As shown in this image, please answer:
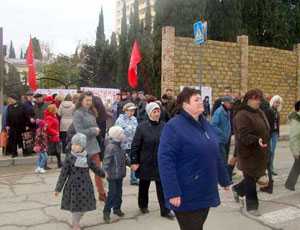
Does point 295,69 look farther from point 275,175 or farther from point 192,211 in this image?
point 192,211

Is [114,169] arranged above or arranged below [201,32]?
below

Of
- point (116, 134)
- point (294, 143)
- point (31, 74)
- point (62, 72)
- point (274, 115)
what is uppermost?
point (62, 72)

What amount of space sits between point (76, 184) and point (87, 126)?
Answer: 1431 mm

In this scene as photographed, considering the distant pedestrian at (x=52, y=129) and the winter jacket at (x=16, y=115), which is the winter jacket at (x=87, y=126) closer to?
the distant pedestrian at (x=52, y=129)

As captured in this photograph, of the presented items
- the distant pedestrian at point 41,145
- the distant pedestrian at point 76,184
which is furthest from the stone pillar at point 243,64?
the distant pedestrian at point 76,184

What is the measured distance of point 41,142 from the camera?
31.0 feet

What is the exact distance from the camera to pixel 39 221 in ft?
19.1

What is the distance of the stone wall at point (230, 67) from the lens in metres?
17.3

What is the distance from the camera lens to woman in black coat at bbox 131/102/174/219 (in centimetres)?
578

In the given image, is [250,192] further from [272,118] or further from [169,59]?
[169,59]

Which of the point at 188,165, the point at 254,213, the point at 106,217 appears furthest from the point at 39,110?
the point at 188,165

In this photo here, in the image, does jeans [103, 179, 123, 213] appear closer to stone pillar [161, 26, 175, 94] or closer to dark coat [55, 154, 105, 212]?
dark coat [55, 154, 105, 212]

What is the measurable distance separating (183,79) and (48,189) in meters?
10.7

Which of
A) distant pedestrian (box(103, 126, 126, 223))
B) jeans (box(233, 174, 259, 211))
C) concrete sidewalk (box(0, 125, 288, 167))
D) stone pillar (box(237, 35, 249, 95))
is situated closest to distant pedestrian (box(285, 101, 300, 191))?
jeans (box(233, 174, 259, 211))
